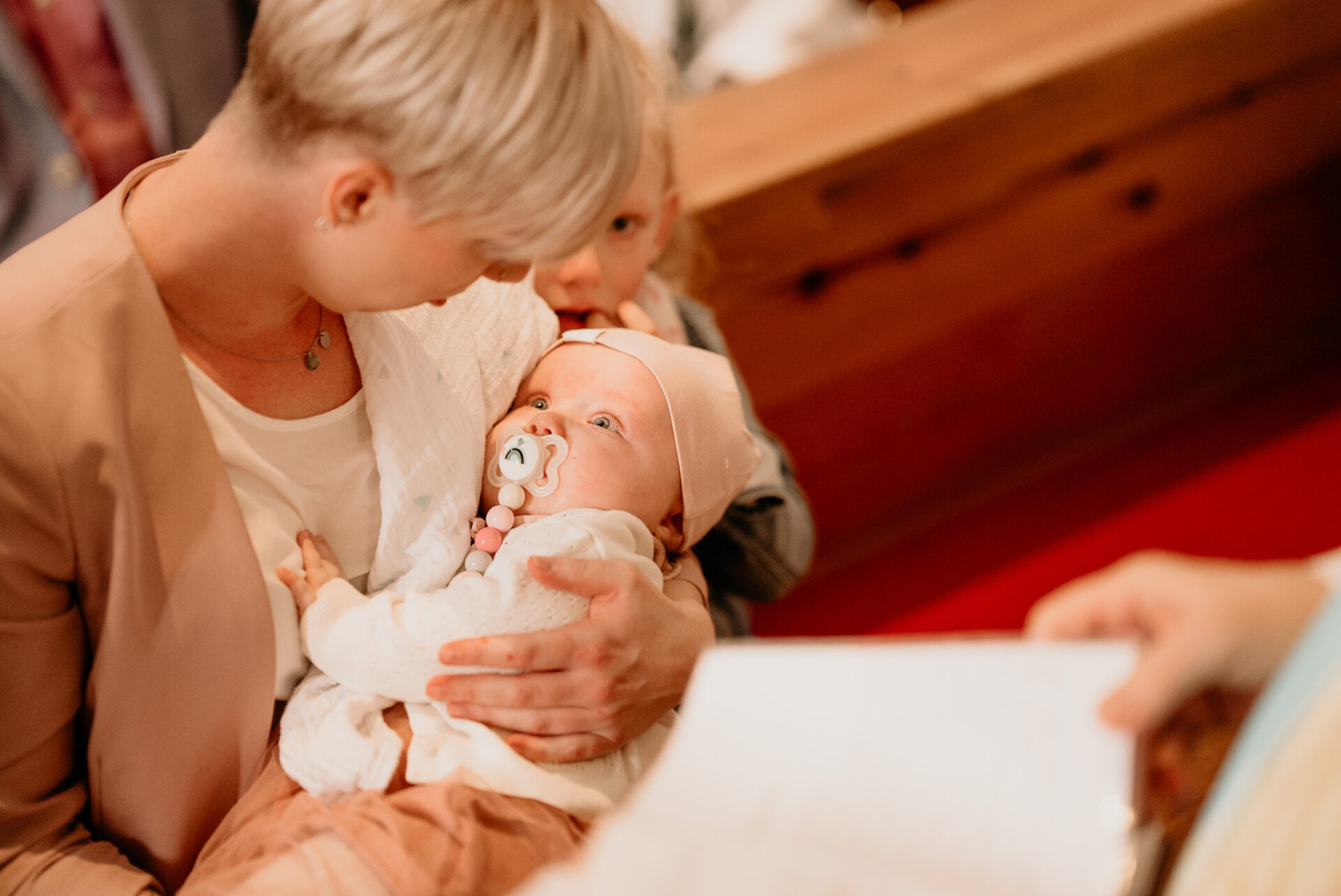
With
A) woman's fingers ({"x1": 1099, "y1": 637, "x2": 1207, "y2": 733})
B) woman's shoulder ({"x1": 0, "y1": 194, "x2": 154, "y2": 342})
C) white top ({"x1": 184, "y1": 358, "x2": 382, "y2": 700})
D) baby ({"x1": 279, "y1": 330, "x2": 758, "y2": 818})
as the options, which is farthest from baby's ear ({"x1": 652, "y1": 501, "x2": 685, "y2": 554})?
woman's fingers ({"x1": 1099, "y1": 637, "x2": 1207, "y2": 733})

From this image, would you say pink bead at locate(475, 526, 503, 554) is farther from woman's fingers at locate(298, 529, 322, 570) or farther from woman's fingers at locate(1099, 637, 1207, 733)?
woman's fingers at locate(1099, 637, 1207, 733)

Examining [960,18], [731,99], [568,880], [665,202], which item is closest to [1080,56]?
[960,18]

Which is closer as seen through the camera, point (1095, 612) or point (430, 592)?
point (1095, 612)

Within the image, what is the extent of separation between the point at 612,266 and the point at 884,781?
0.97 metres

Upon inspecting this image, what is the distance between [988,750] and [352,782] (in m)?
0.64

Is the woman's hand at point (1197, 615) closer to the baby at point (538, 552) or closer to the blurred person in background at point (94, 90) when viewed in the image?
the baby at point (538, 552)

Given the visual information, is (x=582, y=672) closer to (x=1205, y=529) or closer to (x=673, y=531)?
(x=673, y=531)

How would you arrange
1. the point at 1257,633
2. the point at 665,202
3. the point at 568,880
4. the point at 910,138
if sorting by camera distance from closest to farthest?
the point at 568,880 < the point at 1257,633 < the point at 665,202 < the point at 910,138

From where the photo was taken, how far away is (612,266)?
1.37 meters

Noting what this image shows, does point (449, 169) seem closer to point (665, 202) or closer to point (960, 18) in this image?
point (665, 202)

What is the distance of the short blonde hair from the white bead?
0.39 meters

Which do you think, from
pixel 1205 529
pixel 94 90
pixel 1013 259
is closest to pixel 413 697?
pixel 94 90

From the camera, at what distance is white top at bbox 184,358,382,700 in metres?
0.92

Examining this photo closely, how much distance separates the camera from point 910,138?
67.6 inches
